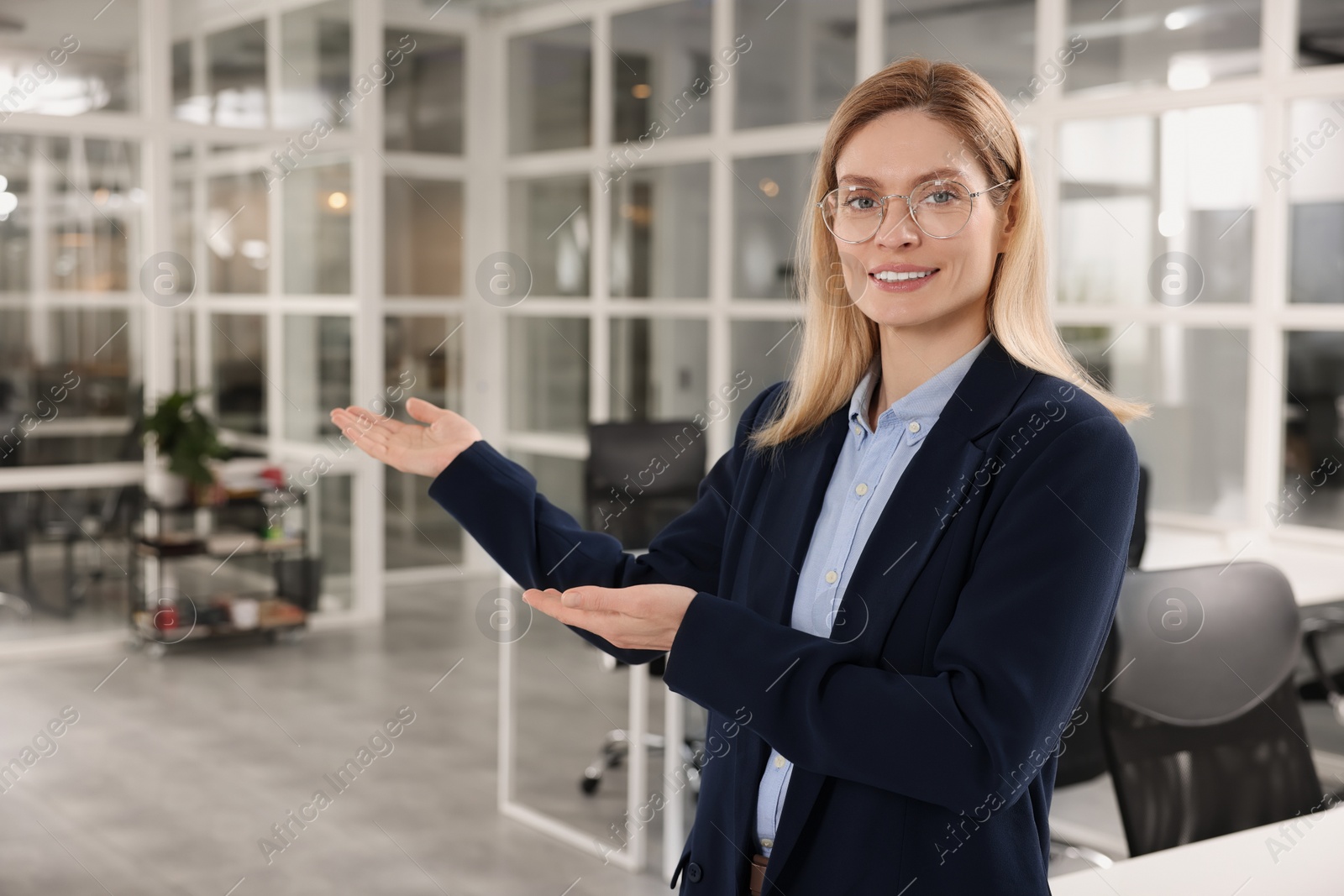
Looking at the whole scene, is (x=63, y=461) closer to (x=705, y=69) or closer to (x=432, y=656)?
(x=432, y=656)

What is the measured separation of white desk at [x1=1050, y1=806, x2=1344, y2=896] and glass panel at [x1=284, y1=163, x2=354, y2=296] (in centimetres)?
596

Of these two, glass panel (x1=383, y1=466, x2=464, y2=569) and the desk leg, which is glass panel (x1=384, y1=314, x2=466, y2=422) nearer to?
glass panel (x1=383, y1=466, x2=464, y2=569)

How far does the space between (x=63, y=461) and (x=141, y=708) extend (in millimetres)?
1602

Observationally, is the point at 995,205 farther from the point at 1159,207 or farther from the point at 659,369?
the point at 659,369

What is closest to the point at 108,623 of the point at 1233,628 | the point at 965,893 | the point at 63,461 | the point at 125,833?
the point at 63,461

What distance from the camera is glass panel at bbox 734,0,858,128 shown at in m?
6.00

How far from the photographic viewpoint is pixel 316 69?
267 inches

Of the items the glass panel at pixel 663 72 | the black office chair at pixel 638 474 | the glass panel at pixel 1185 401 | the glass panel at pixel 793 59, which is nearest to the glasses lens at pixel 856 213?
the black office chair at pixel 638 474

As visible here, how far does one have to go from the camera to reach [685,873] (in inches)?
56.2

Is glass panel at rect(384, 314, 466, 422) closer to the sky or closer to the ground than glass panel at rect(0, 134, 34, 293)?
closer to the ground

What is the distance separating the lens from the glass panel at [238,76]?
6.48m

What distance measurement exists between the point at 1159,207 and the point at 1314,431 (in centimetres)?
98

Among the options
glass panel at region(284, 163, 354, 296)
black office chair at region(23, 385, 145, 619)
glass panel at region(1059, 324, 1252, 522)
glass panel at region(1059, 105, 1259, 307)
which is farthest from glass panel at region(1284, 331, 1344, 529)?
black office chair at region(23, 385, 145, 619)

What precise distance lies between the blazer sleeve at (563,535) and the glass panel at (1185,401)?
11.4ft
